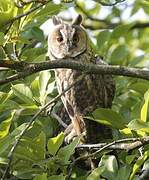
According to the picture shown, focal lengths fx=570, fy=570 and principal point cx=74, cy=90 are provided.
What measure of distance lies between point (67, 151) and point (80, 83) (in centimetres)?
124

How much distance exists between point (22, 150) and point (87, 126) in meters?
1.18

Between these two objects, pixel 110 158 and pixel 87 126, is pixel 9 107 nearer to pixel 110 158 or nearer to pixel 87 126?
pixel 110 158

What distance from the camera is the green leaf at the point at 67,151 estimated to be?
1970 millimetres

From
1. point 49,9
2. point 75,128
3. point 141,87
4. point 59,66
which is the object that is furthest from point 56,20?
point 59,66

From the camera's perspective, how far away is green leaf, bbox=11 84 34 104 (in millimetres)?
2275

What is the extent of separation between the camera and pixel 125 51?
10.8 feet

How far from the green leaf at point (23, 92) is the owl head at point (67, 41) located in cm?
81

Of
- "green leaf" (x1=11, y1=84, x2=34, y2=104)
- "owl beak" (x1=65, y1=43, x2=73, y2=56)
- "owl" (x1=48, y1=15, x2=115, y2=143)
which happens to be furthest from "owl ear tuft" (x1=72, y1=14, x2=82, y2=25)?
"green leaf" (x1=11, y1=84, x2=34, y2=104)

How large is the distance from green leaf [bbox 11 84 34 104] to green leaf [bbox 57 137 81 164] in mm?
380

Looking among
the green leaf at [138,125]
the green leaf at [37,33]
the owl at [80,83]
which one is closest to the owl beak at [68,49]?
the owl at [80,83]

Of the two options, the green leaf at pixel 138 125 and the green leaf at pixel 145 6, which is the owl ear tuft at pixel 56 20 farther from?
the green leaf at pixel 138 125

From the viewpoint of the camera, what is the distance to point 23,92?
90.5 inches

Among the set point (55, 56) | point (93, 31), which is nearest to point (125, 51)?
point (55, 56)

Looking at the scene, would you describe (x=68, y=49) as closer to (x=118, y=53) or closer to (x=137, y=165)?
(x=118, y=53)
